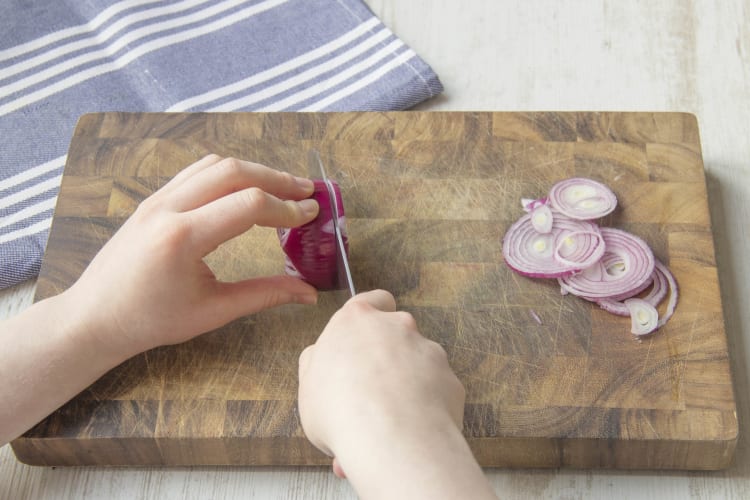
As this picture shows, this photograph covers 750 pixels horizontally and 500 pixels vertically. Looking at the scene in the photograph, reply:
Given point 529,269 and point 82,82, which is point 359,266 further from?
point 82,82

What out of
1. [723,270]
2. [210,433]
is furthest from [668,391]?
[210,433]

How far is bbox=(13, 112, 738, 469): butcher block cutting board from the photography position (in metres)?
1.37

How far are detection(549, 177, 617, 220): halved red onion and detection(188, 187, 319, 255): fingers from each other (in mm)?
464

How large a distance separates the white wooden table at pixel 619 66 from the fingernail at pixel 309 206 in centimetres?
54

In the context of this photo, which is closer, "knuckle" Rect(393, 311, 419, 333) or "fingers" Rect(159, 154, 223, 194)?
"knuckle" Rect(393, 311, 419, 333)

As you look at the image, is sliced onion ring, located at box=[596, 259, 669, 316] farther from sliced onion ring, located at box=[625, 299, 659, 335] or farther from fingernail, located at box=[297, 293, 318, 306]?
fingernail, located at box=[297, 293, 318, 306]

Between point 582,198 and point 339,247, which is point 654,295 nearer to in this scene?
point 582,198

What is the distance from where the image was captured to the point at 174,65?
1.99m

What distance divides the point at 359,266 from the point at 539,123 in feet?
1.38

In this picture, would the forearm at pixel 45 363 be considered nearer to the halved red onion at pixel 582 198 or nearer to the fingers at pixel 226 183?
the fingers at pixel 226 183

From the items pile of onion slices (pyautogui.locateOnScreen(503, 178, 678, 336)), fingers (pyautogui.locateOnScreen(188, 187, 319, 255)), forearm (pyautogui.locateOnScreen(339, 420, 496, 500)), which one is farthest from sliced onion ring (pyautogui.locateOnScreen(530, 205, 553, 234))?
forearm (pyautogui.locateOnScreen(339, 420, 496, 500))

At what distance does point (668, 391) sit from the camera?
1374 millimetres

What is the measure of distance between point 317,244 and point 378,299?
7.7 inches

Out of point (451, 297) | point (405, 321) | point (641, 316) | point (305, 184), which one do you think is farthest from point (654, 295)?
point (305, 184)
